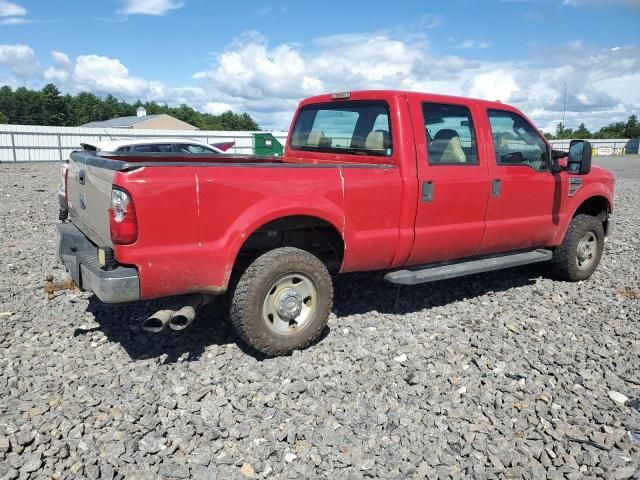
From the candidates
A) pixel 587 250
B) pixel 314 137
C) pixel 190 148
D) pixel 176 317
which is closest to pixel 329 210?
pixel 176 317

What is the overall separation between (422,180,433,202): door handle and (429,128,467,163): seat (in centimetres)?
24

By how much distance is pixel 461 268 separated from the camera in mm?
5023

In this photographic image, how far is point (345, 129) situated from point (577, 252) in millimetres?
3130

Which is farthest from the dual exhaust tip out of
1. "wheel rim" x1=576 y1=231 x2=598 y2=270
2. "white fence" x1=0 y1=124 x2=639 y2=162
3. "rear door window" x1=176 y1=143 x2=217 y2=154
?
"white fence" x1=0 y1=124 x2=639 y2=162

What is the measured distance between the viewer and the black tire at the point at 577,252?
6090 mm

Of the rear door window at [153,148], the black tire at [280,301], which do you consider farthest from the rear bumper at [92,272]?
the rear door window at [153,148]

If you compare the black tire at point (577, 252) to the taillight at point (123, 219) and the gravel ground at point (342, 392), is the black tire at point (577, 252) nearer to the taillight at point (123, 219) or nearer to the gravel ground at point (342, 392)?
the gravel ground at point (342, 392)

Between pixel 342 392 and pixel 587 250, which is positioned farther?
pixel 587 250

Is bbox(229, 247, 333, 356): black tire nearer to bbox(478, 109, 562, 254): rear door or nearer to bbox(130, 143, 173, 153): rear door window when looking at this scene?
bbox(478, 109, 562, 254): rear door

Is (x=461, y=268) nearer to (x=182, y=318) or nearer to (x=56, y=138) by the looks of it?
(x=182, y=318)

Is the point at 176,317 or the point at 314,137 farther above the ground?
the point at 314,137

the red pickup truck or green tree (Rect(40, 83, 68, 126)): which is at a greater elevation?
green tree (Rect(40, 83, 68, 126))

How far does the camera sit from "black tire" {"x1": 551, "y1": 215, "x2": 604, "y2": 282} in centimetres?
609

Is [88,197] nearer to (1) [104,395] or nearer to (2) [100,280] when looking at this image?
(2) [100,280]
